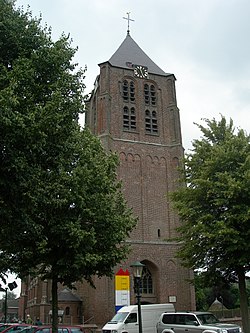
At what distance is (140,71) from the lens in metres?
41.2

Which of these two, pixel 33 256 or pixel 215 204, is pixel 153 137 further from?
pixel 33 256

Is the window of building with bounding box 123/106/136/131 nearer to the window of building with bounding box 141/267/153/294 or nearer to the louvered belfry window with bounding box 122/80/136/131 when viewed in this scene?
the louvered belfry window with bounding box 122/80/136/131

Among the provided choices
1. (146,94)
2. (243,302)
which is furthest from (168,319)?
(146,94)

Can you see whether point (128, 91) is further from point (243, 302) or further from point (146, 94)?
point (243, 302)

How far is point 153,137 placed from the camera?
38688mm

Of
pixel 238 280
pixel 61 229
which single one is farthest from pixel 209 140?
pixel 61 229

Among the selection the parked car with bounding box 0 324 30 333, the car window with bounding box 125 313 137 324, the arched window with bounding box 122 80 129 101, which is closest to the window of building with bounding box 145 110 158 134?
the arched window with bounding box 122 80 129 101

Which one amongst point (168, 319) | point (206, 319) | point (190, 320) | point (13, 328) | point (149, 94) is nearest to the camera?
point (206, 319)

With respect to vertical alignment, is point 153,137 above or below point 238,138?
above

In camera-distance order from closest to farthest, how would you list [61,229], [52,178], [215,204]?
[52,178], [61,229], [215,204]

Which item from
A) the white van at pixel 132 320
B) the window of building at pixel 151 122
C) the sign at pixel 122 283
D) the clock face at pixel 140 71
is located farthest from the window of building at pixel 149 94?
the white van at pixel 132 320

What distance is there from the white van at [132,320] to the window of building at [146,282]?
10.2m

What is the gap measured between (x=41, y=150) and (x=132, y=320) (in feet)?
45.8

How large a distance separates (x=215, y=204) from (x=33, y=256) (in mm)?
8187
